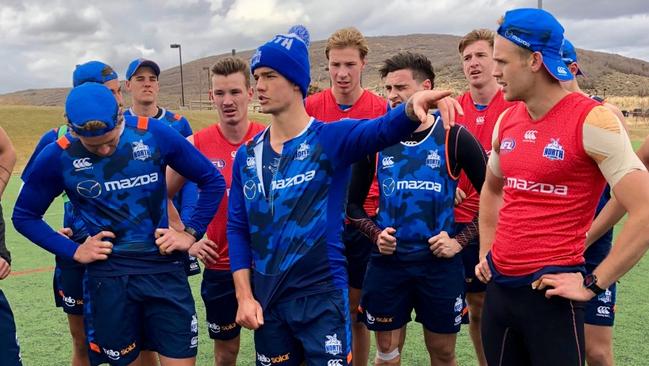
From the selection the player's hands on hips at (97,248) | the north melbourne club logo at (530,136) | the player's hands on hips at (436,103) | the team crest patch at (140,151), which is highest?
the player's hands on hips at (436,103)

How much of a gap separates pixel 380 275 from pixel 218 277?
1213mm

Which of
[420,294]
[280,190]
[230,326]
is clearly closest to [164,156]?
[280,190]

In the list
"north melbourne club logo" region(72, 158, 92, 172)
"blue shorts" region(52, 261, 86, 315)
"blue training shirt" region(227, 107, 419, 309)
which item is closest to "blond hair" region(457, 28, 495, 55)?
"blue training shirt" region(227, 107, 419, 309)

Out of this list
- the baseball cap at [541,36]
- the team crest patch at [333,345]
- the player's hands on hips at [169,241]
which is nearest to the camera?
the baseball cap at [541,36]

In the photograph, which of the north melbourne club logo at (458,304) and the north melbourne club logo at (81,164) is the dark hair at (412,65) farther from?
the north melbourne club logo at (81,164)

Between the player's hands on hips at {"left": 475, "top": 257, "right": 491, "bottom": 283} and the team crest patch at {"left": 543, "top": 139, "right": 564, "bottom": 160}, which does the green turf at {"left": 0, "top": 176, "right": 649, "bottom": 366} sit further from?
the team crest patch at {"left": 543, "top": 139, "right": 564, "bottom": 160}

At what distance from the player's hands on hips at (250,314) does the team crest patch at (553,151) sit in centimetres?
161

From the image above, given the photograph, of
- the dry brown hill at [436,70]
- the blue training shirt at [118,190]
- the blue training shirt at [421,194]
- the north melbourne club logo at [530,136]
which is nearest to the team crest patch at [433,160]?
the blue training shirt at [421,194]

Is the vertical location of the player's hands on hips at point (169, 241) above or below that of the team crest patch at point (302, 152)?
below

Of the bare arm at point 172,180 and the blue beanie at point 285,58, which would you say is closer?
the blue beanie at point 285,58

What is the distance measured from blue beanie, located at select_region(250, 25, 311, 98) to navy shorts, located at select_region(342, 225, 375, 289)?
1.95 metres

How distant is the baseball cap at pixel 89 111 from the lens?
308 centimetres

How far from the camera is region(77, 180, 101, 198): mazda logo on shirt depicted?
10.8 feet

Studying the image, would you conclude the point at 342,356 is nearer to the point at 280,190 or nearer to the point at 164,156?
the point at 280,190
